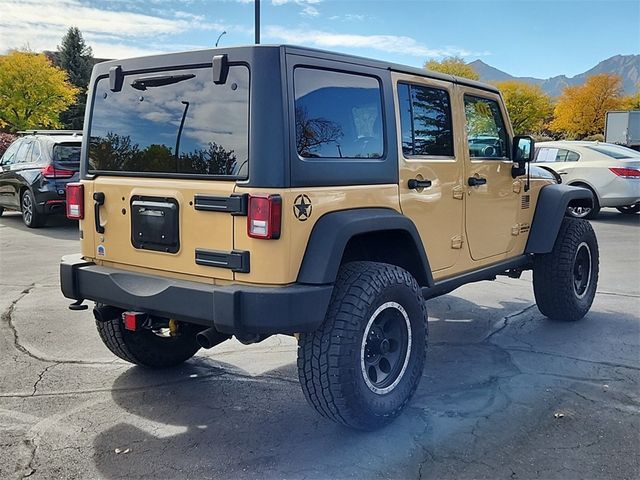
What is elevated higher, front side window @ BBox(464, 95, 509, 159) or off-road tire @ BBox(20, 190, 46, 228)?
front side window @ BBox(464, 95, 509, 159)

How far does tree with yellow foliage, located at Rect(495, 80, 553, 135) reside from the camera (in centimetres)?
4000

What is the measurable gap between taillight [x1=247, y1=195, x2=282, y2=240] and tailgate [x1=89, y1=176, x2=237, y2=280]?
16 cm

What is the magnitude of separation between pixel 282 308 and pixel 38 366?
2.39m

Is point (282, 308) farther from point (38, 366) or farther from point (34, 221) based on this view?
point (34, 221)

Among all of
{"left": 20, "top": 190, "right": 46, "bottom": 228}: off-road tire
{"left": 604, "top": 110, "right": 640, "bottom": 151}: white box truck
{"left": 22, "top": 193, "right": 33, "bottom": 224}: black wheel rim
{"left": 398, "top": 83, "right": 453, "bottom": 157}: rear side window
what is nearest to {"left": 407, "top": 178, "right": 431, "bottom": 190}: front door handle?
{"left": 398, "top": 83, "right": 453, "bottom": 157}: rear side window

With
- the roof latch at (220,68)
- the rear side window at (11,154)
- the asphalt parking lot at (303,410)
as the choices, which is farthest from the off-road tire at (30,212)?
the roof latch at (220,68)

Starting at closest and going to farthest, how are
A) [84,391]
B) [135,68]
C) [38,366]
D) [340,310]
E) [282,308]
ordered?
[282,308]
[340,310]
[135,68]
[84,391]
[38,366]

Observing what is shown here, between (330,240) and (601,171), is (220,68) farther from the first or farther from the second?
(601,171)

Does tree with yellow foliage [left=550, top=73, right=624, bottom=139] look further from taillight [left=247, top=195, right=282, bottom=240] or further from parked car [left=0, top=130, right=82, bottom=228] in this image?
taillight [left=247, top=195, right=282, bottom=240]

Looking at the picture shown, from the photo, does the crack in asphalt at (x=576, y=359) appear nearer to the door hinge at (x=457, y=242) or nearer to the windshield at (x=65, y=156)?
the door hinge at (x=457, y=242)

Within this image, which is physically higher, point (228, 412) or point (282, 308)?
point (282, 308)

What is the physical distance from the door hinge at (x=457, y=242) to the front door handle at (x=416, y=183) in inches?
20.0

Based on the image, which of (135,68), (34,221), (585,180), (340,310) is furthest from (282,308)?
(585,180)

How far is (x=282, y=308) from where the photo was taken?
9.55ft
